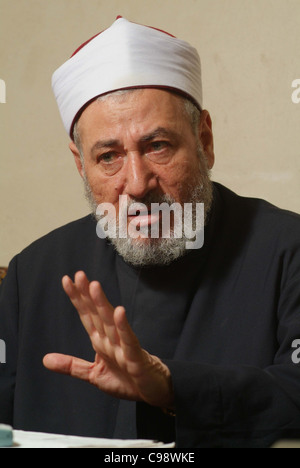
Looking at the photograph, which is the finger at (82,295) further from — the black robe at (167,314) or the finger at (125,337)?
the black robe at (167,314)

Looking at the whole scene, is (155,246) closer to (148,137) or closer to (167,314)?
(167,314)

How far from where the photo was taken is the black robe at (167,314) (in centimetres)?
210

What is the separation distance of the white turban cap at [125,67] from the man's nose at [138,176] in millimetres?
244

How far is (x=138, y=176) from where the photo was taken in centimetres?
221

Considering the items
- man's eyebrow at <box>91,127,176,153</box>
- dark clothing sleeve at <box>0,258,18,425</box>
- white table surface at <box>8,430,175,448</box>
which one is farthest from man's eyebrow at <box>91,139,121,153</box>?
white table surface at <box>8,430,175,448</box>

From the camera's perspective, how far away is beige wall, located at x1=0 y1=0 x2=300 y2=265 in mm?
3289

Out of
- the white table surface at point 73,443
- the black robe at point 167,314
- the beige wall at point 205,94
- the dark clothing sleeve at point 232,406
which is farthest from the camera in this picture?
the beige wall at point 205,94

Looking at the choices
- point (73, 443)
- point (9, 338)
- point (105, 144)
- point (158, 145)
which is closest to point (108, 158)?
point (105, 144)

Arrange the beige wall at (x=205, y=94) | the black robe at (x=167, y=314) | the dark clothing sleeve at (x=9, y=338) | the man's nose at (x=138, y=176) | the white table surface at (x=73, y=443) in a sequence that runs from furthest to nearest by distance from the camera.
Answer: the beige wall at (x=205, y=94)
the dark clothing sleeve at (x=9, y=338)
the man's nose at (x=138, y=176)
the black robe at (x=167, y=314)
the white table surface at (x=73, y=443)

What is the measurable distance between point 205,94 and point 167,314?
1.51 metres

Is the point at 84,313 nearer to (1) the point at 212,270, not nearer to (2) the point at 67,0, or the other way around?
(1) the point at 212,270

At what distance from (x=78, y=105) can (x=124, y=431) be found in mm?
1000

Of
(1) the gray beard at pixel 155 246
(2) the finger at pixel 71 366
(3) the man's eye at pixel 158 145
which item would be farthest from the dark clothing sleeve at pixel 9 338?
(2) the finger at pixel 71 366

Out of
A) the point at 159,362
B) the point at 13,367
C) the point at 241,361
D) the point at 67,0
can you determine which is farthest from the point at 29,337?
the point at 67,0
